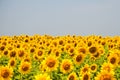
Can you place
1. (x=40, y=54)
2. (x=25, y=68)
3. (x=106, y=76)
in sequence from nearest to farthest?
(x=106, y=76)
(x=25, y=68)
(x=40, y=54)

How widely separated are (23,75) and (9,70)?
3.87 ft

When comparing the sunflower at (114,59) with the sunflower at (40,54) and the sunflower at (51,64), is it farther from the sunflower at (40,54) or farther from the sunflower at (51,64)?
the sunflower at (40,54)

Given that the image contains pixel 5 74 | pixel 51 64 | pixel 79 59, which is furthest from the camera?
pixel 79 59

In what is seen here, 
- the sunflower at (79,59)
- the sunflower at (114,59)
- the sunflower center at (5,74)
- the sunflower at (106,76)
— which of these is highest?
the sunflower at (79,59)

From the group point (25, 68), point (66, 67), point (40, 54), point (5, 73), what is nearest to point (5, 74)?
point (5, 73)

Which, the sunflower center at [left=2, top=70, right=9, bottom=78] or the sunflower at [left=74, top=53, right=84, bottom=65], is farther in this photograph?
the sunflower at [left=74, top=53, right=84, bottom=65]

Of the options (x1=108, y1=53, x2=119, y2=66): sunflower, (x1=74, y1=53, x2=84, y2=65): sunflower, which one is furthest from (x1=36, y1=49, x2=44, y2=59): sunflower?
(x1=108, y1=53, x2=119, y2=66): sunflower

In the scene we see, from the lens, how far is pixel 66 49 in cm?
1371

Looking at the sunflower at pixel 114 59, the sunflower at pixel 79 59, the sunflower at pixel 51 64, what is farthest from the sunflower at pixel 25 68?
the sunflower at pixel 114 59

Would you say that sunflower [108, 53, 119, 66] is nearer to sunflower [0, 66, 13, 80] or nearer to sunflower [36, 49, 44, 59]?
sunflower [0, 66, 13, 80]

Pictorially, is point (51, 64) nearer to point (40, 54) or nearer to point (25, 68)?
point (25, 68)

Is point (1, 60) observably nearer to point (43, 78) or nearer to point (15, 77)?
point (15, 77)

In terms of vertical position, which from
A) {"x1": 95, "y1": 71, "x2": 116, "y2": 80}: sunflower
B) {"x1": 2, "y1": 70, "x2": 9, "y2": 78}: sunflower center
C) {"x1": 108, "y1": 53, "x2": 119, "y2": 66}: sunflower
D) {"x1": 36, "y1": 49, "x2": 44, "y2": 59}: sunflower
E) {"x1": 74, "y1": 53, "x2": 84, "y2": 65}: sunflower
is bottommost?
{"x1": 95, "y1": 71, "x2": 116, "y2": 80}: sunflower

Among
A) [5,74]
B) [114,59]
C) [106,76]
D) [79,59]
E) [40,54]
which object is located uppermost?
[40,54]
